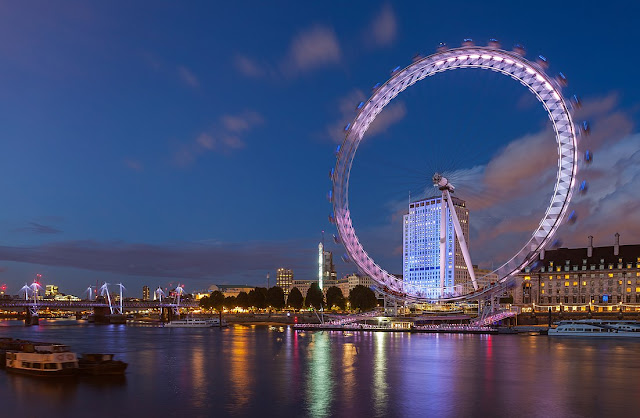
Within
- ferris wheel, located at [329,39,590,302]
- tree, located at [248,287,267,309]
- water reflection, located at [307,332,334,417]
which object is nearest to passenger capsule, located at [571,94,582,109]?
ferris wheel, located at [329,39,590,302]

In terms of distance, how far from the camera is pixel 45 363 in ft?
144

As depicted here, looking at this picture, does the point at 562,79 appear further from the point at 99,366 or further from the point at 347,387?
the point at 99,366

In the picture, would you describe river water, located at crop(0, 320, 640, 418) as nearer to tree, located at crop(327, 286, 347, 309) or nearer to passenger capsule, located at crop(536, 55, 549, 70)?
passenger capsule, located at crop(536, 55, 549, 70)

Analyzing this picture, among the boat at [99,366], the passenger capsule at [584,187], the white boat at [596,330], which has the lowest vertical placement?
the white boat at [596,330]

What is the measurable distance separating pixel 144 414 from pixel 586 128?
5729 cm

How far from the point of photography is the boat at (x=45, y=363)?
43.2 m

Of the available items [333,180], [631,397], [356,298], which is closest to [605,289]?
[356,298]

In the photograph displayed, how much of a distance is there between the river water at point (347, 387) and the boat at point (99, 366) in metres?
1.33

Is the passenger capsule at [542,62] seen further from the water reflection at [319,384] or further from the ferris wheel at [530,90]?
the water reflection at [319,384]

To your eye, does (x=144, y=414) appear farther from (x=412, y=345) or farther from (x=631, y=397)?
(x=412, y=345)

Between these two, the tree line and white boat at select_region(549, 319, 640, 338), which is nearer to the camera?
white boat at select_region(549, 319, 640, 338)

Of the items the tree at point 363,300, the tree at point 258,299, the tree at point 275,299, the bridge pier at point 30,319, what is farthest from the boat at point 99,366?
the bridge pier at point 30,319

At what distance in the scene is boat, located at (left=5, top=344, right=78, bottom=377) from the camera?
142ft

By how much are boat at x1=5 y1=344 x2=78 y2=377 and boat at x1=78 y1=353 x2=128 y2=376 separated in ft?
2.67
